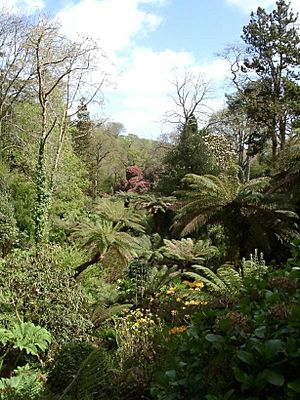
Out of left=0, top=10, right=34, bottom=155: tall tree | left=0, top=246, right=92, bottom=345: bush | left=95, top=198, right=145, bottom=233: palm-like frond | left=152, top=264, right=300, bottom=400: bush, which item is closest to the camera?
left=152, top=264, right=300, bottom=400: bush

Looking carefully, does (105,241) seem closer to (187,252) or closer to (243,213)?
(187,252)

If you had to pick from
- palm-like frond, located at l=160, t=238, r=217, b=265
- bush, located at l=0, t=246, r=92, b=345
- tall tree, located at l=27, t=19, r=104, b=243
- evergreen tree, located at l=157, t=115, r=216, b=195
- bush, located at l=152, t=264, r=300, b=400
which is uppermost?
tall tree, located at l=27, t=19, r=104, b=243

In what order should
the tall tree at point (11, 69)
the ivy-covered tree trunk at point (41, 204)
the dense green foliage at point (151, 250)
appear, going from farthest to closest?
the tall tree at point (11, 69)
the ivy-covered tree trunk at point (41, 204)
the dense green foliage at point (151, 250)

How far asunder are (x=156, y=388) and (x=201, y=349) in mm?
223

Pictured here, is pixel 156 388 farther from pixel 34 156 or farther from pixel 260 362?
pixel 34 156

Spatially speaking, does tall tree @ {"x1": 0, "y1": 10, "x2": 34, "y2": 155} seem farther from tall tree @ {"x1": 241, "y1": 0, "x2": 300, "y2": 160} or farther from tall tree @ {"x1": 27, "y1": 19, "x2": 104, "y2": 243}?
tall tree @ {"x1": 241, "y1": 0, "x2": 300, "y2": 160}

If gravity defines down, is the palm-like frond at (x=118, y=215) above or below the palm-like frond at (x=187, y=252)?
above

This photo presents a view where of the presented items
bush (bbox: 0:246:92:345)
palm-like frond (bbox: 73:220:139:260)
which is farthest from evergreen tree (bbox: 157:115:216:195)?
bush (bbox: 0:246:92:345)

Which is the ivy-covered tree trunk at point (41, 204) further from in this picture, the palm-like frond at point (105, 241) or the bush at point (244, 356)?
the bush at point (244, 356)

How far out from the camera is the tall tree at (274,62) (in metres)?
18.4

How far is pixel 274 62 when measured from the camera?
1900 centimetres

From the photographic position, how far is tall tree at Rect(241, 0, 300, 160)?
18.4m

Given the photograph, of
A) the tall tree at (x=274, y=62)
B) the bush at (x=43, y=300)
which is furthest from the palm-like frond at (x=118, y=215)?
the tall tree at (x=274, y=62)

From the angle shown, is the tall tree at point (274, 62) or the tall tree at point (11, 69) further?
the tall tree at point (274, 62)
